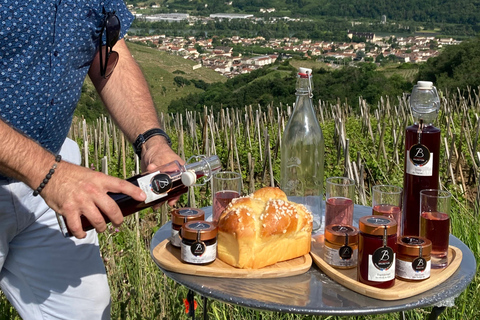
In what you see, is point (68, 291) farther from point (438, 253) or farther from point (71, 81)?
point (438, 253)

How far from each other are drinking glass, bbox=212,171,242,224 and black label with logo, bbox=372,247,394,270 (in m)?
0.62

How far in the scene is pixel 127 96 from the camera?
7.44ft

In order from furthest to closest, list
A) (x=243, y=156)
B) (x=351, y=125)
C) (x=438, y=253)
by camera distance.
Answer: (x=351, y=125)
(x=243, y=156)
(x=438, y=253)

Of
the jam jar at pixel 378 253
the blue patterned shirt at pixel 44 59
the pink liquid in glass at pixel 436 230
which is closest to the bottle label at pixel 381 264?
the jam jar at pixel 378 253

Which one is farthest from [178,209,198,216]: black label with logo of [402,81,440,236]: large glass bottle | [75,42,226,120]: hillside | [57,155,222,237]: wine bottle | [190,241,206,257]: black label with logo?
[75,42,226,120]: hillside

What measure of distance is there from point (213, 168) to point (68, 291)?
743 mm

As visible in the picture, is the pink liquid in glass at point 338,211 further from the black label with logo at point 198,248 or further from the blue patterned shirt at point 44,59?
the blue patterned shirt at point 44,59

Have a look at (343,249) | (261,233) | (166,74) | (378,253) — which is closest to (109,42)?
(261,233)

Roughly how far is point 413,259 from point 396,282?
81mm

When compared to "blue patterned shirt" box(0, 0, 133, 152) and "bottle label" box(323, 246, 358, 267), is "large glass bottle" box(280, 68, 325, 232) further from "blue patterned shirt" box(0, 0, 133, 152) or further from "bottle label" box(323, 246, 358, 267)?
"blue patterned shirt" box(0, 0, 133, 152)

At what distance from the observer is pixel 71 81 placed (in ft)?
6.49

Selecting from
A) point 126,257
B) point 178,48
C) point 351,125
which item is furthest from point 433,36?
point 126,257

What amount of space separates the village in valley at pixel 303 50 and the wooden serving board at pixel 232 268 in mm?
26177

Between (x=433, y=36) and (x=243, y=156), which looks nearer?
(x=243, y=156)
